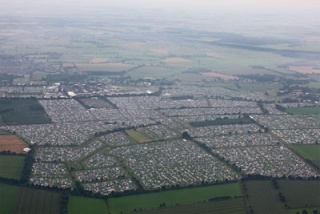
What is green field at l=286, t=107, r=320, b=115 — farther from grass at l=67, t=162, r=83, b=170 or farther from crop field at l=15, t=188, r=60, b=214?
crop field at l=15, t=188, r=60, b=214

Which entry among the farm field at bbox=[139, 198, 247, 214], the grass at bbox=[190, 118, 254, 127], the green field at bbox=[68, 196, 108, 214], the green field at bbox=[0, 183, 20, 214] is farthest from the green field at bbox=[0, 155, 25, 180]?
the grass at bbox=[190, 118, 254, 127]

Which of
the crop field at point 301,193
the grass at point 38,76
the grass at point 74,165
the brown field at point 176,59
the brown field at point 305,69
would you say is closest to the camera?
the crop field at point 301,193

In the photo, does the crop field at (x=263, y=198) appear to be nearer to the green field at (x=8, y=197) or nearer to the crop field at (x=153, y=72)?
the green field at (x=8, y=197)

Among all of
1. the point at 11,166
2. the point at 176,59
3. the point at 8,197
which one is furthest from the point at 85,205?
the point at 176,59

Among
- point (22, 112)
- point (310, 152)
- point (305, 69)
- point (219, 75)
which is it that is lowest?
point (22, 112)

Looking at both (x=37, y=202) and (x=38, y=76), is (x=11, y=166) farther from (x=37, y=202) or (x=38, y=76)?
(x=38, y=76)

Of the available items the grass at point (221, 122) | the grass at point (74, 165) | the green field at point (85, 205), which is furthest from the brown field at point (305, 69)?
the green field at point (85, 205)
